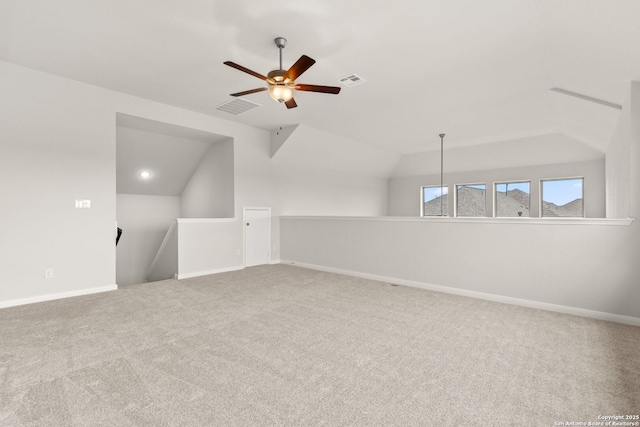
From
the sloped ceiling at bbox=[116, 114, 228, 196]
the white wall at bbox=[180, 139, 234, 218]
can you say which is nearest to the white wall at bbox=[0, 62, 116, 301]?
the sloped ceiling at bbox=[116, 114, 228, 196]

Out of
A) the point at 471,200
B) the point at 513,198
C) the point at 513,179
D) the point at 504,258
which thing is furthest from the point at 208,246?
the point at 513,198

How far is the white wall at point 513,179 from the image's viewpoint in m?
7.05

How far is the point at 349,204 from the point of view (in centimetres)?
935

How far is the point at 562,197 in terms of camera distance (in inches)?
303

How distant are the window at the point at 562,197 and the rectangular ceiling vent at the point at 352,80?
20.9 ft

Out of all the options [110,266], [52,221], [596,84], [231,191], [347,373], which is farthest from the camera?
[231,191]

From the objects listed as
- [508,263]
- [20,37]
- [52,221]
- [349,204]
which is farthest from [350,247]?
[20,37]

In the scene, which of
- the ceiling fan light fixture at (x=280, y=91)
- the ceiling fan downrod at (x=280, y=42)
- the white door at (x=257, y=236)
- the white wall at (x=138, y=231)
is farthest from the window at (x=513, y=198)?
the white wall at (x=138, y=231)

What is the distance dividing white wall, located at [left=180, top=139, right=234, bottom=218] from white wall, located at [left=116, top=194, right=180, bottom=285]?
26.0 inches

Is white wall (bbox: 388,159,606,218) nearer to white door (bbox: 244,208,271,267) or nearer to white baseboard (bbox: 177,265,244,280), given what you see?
white door (bbox: 244,208,271,267)

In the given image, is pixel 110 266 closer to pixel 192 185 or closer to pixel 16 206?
pixel 16 206

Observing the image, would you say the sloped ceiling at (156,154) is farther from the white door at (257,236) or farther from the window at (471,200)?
the window at (471,200)

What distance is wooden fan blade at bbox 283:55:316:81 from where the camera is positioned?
8.96 feet

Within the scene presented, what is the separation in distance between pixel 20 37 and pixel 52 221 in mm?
2285
